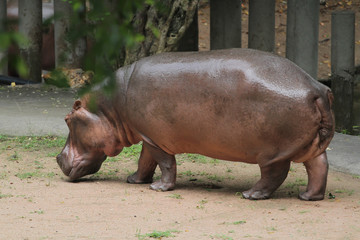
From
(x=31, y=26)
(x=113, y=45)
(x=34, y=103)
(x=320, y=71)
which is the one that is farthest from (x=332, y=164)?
(x=320, y=71)

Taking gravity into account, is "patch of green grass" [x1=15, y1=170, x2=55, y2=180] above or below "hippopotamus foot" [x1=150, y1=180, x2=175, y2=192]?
below

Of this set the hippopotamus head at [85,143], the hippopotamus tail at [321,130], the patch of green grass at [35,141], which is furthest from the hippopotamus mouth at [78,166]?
the hippopotamus tail at [321,130]

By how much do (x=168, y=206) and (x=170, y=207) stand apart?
3 centimetres

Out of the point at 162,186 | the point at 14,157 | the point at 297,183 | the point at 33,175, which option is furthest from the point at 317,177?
the point at 14,157

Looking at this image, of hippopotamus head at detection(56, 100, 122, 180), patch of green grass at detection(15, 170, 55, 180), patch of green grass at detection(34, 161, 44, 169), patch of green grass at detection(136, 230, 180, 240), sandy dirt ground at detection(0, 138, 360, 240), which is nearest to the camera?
patch of green grass at detection(136, 230, 180, 240)

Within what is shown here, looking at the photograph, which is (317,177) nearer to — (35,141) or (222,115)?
(222,115)

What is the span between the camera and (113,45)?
1.29 m

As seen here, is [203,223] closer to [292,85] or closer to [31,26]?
[292,85]

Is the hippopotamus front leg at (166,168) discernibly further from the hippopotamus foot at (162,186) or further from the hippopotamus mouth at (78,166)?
the hippopotamus mouth at (78,166)

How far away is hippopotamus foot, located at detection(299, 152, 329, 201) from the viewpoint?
4863 millimetres

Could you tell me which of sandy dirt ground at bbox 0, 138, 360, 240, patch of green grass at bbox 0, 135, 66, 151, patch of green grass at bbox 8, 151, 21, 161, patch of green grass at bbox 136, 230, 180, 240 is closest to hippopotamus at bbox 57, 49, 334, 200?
sandy dirt ground at bbox 0, 138, 360, 240

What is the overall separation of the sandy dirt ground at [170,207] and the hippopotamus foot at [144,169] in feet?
→ 0.26

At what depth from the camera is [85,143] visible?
548 cm

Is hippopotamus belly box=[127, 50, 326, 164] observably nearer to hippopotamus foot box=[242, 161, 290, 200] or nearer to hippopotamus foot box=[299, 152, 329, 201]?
hippopotamus foot box=[242, 161, 290, 200]
